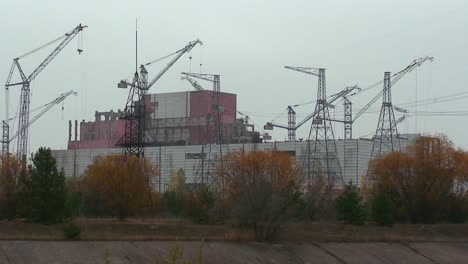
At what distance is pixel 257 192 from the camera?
3681 centimetres

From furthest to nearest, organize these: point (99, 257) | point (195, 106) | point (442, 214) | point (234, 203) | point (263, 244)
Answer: point (195, 106) < point (442, 214) < point (234, 203) < point (263, 244) < point (99, 257)

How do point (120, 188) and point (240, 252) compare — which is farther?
point (120, 188)

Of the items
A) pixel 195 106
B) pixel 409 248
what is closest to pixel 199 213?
pixel 409 248

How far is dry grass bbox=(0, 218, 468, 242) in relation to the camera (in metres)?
35.3

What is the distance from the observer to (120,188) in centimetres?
5600

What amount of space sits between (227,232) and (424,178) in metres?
24.9

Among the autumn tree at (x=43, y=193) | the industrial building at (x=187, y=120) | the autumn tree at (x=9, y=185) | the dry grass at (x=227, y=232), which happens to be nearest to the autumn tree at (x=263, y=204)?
the dry grass at (x=227, y=232)

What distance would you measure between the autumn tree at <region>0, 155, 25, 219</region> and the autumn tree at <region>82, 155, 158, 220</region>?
6.40 meters

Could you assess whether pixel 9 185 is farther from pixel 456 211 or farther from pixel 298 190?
pixel 456 211

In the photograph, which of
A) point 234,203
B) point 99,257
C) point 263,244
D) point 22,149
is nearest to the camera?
point 99,257

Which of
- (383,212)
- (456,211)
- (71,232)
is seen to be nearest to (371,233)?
(383,212)

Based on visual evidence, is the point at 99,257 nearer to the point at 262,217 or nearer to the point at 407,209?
the point at 262,217

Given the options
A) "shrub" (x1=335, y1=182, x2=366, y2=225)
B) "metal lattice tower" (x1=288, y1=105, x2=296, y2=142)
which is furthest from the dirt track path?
"metal lattice tower" (x1=288, y1=105, x2=296, y2=142)

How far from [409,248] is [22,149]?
6030cm
